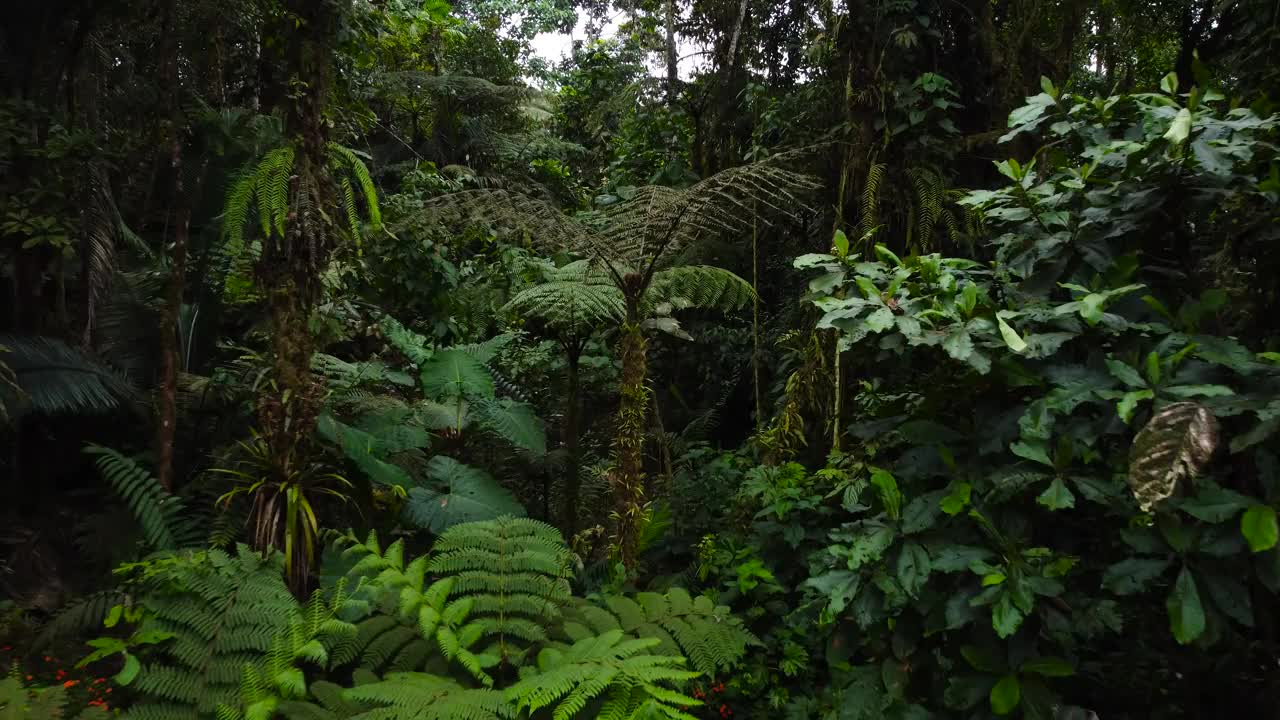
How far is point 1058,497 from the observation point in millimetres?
1479

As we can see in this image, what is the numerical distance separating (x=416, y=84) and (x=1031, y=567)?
771cm

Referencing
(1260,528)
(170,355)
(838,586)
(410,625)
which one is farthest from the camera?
(170,355)

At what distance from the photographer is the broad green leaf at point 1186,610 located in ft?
4.49

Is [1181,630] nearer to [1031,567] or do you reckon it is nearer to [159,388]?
[1031,567]

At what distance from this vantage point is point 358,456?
3.27m

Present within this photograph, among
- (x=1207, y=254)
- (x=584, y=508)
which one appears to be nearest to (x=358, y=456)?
(x=584, y=508)

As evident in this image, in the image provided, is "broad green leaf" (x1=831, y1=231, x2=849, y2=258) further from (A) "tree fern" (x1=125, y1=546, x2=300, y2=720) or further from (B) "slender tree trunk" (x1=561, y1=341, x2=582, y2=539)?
(B) "slender tree trunk" (x1=561, y1=341, x2=582, y2=539)

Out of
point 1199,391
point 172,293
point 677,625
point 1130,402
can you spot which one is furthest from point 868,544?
point 172,293

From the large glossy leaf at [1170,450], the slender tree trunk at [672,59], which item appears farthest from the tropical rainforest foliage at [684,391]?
A: the slender tree trunk at [672,59]

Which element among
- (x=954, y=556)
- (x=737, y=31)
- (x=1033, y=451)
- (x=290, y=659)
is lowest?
(x=290, y=659)

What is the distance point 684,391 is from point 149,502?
3.92 meters

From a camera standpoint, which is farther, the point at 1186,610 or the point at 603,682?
the point at 603,682

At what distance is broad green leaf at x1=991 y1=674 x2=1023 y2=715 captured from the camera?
5.14ft

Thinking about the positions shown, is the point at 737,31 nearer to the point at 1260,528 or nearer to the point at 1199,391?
the point at 1199,391
